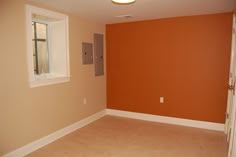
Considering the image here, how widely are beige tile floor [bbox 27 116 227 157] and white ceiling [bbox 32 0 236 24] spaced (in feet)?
7.13

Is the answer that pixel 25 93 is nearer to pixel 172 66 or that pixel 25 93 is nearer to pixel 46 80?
pixel 46 80

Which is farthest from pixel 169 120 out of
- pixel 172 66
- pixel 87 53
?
pixel 87 53

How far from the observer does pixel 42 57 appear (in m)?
3.32

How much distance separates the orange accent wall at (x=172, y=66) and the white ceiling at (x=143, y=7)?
0.39 meters

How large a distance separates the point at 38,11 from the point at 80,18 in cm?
98

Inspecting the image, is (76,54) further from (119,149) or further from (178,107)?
(178,107)

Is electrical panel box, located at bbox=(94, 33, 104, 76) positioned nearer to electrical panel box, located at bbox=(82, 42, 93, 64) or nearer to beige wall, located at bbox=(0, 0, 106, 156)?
electrical panel box, located at bbox=(82, 42, 93, 64)

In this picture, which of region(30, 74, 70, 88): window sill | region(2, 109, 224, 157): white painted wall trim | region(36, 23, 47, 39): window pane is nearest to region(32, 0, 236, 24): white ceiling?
region(36, 23, 47, 39): window pane

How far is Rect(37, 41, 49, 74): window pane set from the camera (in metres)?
3.27

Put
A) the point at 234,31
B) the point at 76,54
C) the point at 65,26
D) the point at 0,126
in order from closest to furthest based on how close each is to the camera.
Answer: the point at 0,126
the point at 234,31
the point at 65,26
the point at 76,54

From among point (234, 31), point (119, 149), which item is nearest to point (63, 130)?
point (119, 149)

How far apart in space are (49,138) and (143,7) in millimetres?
2607

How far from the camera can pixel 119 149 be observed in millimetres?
2826

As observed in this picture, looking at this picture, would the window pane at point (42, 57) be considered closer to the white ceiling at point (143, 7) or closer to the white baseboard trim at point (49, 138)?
the white ceiling at point (143, 7)
